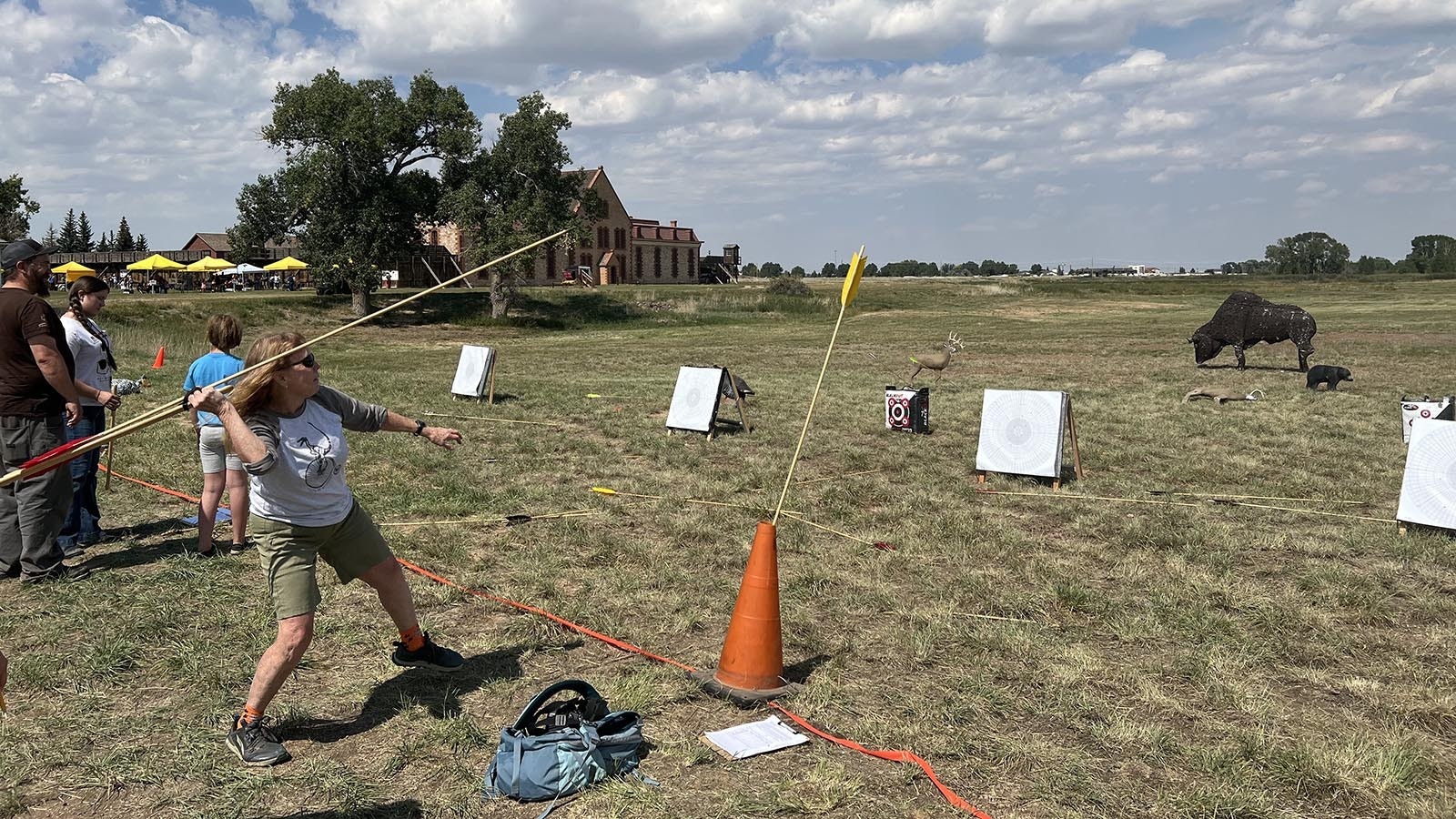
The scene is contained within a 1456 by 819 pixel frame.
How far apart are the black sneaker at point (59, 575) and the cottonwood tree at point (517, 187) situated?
3702 cm

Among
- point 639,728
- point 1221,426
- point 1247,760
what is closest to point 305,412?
point 639,728

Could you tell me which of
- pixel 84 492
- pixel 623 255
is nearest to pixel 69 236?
pixel 623 255

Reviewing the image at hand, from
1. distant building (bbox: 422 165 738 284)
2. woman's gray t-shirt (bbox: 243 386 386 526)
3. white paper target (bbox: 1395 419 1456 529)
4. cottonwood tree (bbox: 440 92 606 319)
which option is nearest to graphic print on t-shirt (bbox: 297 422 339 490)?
woman's gray t-shirt (bbox: 243 386 386 526)

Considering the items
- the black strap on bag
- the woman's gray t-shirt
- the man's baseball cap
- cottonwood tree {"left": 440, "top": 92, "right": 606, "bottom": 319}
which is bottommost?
the black strap on bag

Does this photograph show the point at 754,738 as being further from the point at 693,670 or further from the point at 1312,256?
the point at 1312,256

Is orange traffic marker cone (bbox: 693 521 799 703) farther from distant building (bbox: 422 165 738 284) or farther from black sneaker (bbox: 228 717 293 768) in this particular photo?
distant building (bbox: 422 165 738 284)

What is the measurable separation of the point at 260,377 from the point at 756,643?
261 centimetres

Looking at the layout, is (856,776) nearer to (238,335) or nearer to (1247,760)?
(1247,760)

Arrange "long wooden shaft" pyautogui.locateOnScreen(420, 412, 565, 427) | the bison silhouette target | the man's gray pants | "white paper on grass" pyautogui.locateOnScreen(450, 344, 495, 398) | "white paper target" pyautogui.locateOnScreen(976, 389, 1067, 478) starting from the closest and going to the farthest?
the man's gray pants, "white paper target" pyautogui.locateOnScreen(976, 389, 1067, 478), "long wooden shaft" pyautogui.locateOnScreen(420, 412, 565, 427), "white paper on grass" pyautogui.locateOnScreen(450, 344, 495, 398), the bison silhouette target

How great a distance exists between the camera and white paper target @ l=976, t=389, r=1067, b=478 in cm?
1007

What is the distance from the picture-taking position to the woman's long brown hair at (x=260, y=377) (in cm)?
405

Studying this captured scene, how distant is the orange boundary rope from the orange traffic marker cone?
0.45 ft

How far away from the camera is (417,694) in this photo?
490cm

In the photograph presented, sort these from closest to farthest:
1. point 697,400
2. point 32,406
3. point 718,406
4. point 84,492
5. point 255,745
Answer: point 255,745 → point 32,406 → point 84,492 → point 697,400 → point 718,406
